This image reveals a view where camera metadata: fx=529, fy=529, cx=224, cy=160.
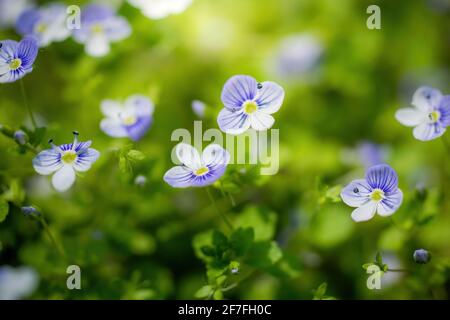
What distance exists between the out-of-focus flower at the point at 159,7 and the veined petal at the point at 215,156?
19.4 inches

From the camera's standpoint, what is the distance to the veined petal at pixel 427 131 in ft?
3.21

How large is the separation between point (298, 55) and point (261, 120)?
0.97m

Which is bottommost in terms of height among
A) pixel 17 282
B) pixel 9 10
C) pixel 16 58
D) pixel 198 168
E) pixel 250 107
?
pixel 17 282

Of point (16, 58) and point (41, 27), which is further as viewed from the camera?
point (41, 27)

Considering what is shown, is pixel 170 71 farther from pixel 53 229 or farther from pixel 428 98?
pixel 428 98

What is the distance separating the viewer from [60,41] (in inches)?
51.8

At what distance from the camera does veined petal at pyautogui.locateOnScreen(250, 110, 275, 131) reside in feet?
3.11

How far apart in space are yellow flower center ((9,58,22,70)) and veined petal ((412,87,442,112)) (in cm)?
78

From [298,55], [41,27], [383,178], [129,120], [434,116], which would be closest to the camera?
[383,178]

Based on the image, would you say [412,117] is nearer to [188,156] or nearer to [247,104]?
[247,104]

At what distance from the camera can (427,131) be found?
1006 millimetres

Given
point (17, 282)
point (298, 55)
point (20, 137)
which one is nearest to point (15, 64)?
point (20, 137)

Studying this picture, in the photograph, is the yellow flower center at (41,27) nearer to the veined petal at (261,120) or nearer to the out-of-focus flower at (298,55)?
the veined petal at (261,120)

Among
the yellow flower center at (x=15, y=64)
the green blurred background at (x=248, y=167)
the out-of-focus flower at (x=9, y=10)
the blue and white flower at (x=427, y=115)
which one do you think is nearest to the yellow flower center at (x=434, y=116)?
the blue and white flower at (x=427, y=115)
